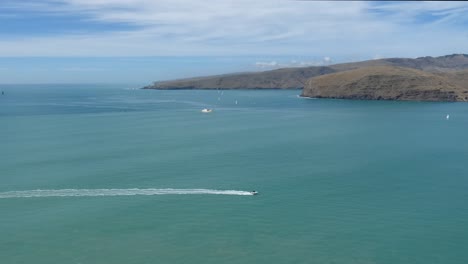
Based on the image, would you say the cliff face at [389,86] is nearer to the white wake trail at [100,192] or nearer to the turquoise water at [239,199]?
the turquoise water at [239,199]

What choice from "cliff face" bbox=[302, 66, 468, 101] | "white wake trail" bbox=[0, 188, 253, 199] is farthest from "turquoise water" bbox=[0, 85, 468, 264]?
"cliff face" bbox=[302, 66, 468, 101]

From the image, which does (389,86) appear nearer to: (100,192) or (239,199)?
(239,199)

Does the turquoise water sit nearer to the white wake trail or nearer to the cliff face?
the white wake trail

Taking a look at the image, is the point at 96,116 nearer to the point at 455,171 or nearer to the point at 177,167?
the point at 177,167

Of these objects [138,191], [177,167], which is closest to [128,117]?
[177,167]

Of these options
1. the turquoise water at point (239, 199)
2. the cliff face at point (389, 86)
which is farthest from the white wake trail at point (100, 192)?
the cliff face at point (389, 86)
